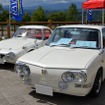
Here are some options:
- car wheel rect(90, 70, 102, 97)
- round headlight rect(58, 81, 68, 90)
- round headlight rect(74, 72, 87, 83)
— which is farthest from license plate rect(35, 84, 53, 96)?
car wheel rect(90, 70, 102, 97)

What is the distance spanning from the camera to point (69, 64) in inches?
179

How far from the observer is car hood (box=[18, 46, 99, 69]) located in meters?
4.54

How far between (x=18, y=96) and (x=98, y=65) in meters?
1.78

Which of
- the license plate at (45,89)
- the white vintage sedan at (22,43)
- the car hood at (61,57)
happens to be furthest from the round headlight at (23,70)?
the white vintage sedan at (22,43)

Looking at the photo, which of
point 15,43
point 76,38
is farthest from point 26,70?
point 15,43

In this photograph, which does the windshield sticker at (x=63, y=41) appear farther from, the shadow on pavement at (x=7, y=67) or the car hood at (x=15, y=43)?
the shadow on pavement at (x=7, y=67)

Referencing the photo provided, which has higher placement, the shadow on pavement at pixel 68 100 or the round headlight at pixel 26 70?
the round headlight at pixel 26 70

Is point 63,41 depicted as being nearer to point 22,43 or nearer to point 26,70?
point 26,70

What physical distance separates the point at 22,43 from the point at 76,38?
106 inches

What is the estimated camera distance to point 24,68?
482 cm

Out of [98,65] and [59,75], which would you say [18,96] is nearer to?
[59,75]

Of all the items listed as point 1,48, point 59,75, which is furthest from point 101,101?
point 1,48

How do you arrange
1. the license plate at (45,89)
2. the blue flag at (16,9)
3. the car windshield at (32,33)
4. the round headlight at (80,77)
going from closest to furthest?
the round headlight at (80,77), the license plate at (45,89), the car windshield at (32,33), the blue flag at (16,9)

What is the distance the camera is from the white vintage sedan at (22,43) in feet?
23.7
